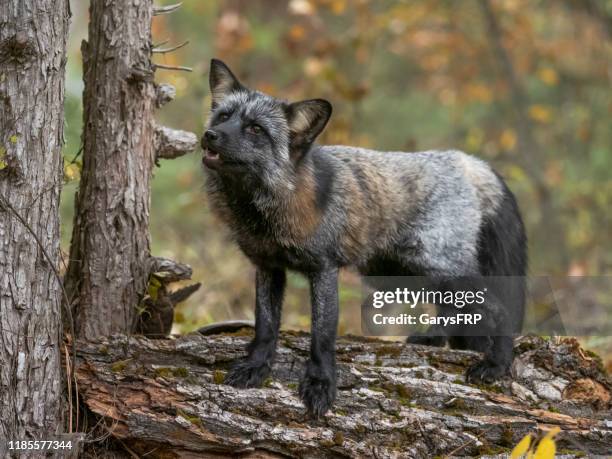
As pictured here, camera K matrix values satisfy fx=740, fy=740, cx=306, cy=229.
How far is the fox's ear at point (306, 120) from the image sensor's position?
5.62 metres

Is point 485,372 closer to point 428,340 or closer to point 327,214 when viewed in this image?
point 428,340

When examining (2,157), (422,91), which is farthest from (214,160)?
(422,91)

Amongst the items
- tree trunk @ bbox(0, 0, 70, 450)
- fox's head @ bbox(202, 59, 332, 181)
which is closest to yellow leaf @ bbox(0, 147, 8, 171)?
tree trunk @ bbox(0, 0, 70, 450)

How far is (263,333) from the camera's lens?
5672 mm

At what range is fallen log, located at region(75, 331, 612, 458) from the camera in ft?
16.5

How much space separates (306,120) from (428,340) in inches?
99.7

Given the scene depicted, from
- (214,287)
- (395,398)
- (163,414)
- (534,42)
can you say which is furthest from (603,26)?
(163,414)

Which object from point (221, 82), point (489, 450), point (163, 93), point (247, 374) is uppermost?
point (221, 82)

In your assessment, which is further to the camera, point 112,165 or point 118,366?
point 112,165

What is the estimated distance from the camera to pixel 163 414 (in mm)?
5023

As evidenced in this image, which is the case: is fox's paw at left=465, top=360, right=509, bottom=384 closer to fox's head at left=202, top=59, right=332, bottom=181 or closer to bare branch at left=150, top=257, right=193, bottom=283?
fox's head at left=202, top=59, right=332, bottom=181

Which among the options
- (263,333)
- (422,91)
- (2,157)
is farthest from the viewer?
(422,91)

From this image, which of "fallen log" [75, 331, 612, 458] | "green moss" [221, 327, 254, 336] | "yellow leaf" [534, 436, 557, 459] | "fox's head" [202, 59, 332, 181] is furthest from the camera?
"green moss" [221, 327, 254, 336]

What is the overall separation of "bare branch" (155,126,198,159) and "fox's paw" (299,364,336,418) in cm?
206
